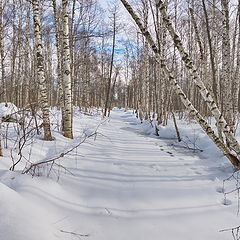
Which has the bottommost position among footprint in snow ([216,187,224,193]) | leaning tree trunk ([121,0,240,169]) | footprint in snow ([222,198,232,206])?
footprint in snow ([222,198,232,206])

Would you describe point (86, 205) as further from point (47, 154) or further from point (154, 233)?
point (47, 154)

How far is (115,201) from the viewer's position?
3.37m

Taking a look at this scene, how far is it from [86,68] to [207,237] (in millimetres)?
20157

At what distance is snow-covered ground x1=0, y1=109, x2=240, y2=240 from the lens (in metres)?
2.45

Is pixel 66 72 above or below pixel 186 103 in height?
above

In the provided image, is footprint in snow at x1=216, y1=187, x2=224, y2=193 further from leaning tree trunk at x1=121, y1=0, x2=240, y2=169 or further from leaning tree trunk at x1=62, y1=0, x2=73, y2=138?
leaning tree trunk at x1=62, y1=0, x2=73, y2=138

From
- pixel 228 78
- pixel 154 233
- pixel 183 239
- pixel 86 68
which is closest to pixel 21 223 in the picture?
pixel 154 233

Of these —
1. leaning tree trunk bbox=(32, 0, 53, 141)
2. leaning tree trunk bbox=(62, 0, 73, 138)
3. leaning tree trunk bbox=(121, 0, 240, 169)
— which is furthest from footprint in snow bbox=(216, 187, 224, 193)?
leaning tree trunk bbox=(62, 0, 73, 138)

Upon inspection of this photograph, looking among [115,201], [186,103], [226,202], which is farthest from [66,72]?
[226,202]

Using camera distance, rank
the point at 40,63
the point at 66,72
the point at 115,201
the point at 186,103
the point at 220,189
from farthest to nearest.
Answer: the point at 66,72 → the point at 40,63 → the point at 220,189 → the point at 186,103 → the point at 115,201

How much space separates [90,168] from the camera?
15.6 ft

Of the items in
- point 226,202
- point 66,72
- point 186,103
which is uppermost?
point 66,72

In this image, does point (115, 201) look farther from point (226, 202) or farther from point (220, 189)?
point (220, 189)

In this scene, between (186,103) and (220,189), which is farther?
(220,189)
